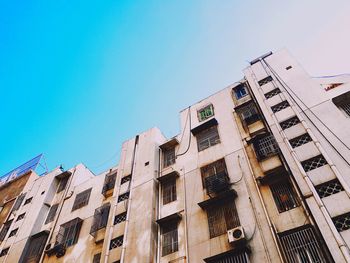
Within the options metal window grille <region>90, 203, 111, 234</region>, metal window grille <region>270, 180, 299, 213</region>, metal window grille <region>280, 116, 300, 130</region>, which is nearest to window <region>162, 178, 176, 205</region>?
metal window grille <region>90, 203, 111, 234</region>

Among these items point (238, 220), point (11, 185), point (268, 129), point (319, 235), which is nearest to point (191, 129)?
point (268, 129)

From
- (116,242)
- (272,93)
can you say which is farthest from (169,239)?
(272,93)

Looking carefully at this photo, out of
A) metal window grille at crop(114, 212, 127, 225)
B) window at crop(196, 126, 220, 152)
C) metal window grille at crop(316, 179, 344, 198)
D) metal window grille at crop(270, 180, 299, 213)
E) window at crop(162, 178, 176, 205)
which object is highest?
window at crop(196, 126, 220, 152)

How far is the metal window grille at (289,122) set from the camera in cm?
1385

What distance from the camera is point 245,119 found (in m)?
16.7

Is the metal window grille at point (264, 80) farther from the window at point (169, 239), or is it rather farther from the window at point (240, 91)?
the window at point (169, 239)

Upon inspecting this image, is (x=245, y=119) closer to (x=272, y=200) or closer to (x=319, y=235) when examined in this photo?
(x=272, y=200)

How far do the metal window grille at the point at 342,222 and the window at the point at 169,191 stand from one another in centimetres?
874

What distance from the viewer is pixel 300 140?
1296 cm

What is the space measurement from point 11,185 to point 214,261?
87.4 feet

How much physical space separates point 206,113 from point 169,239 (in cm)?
955

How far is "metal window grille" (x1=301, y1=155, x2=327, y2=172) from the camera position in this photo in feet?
38.2

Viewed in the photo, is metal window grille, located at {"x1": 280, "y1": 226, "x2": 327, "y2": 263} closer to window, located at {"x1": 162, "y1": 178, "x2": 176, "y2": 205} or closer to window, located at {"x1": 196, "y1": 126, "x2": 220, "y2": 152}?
window, located at {"x1": 162, "y1": 178, "x2": 176, "y2": 205}

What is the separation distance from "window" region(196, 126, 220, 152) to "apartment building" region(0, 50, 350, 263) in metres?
0.08
